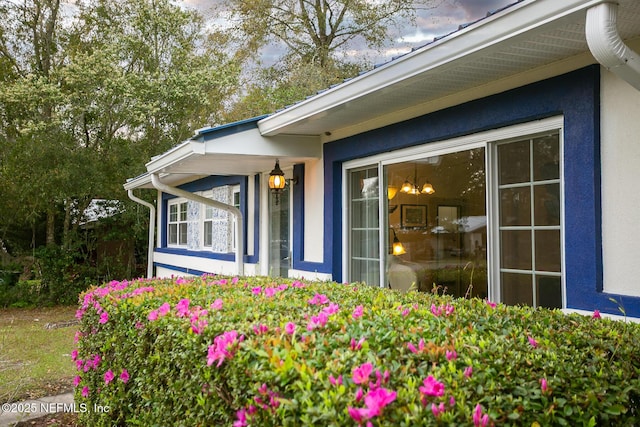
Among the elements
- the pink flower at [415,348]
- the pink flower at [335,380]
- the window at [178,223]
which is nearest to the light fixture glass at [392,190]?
the pink flower at [415,348]

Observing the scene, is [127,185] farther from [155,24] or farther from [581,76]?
[581,76]

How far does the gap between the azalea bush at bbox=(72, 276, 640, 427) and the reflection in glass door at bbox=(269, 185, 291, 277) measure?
424cm

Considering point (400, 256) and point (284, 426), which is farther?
point (400, 256)

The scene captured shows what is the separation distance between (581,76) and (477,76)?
75 cm

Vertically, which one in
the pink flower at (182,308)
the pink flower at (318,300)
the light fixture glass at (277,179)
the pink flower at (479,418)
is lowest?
the pink flower at (479,418)

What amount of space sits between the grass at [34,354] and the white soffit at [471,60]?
3.44 metres

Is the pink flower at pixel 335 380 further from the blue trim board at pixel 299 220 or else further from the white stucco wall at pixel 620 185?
the blue trim board at pixel 299 220

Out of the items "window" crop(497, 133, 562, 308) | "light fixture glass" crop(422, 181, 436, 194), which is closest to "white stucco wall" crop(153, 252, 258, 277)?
"light fixture glass" crop(422, 181, 436, 194)

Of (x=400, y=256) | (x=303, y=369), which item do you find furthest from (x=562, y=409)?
(x=400, y=256)

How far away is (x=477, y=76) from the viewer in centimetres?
404

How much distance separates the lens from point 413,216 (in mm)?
5719

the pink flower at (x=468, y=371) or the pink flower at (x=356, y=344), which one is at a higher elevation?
the pink flower at (x=356, y=344)

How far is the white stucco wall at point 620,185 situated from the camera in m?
3.21

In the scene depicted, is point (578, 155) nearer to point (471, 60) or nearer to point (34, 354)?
point (471, 60)
